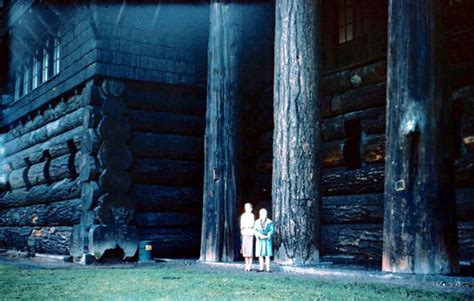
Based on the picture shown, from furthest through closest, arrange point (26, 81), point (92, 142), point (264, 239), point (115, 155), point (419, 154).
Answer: point (26, 81) < point (115, 155) < point (92, 142) < point (264, 239) < point (419, 154)

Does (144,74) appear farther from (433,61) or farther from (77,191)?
(433,61)

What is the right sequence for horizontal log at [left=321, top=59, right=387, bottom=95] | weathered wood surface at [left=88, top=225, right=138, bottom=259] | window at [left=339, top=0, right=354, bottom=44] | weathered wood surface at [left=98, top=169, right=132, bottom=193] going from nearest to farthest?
1. horizontal log at [left=321, top=59, right=387, bottom=95]
2. weathered wood surface at [left=88, top=225, right=138, bottom=259]
3. weathered wood surface at [left=98, top=169, right=132, bottom=193]
4. window at [left=339, top=0, right=354, bottom=44]

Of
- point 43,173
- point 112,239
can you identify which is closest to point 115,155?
point 112,239

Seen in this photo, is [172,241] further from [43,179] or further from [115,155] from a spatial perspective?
[43,179]

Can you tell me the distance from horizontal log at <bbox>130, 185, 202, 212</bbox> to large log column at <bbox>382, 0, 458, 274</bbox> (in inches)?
259

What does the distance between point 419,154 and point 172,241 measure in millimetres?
7133

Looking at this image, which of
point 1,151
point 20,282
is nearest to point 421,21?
point 20,282

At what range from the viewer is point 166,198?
1312 cm

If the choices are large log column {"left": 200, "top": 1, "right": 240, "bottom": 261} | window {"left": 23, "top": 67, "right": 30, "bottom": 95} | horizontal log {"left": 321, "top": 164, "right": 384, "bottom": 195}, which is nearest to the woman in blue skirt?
large log column {"left": 200, "top": 1, "right": 240, "bottom": 261}

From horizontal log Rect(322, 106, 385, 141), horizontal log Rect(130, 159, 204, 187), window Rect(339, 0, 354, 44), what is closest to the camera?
horizontal log Rect(322, 106, 385, 141)

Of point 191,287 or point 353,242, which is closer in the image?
point 191,287

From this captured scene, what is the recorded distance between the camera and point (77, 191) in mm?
12930

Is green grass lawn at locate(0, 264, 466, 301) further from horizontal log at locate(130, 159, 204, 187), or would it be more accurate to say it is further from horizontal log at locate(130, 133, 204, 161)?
horizontal log at locate(130, 133, 204, 161)

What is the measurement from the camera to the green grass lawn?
5883 mm
